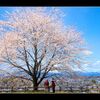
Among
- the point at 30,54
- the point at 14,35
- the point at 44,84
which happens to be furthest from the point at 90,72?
the point at 14,35

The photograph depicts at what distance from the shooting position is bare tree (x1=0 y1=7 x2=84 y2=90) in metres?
5.00

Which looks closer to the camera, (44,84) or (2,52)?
(44,84)

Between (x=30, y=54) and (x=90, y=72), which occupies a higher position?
(x=30, y=54)

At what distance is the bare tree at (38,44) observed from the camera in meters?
5.00

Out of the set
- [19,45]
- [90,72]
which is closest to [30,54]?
[19,45]

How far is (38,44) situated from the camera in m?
5.31

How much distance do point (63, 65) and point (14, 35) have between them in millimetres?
1183
